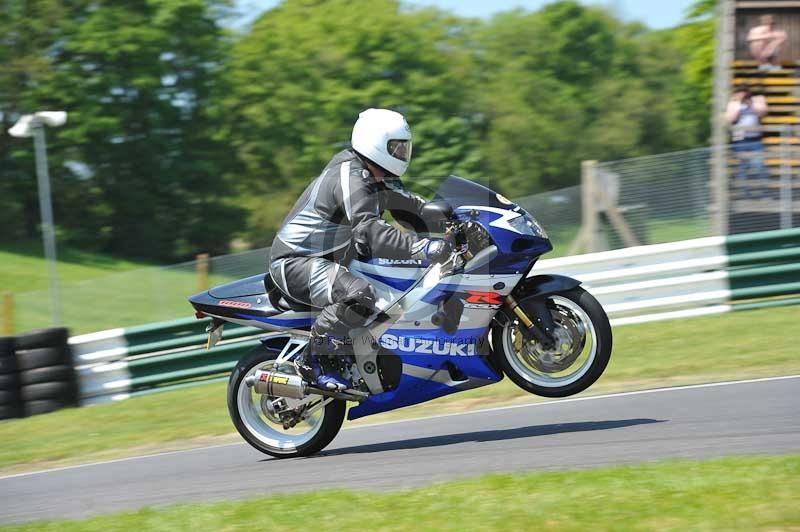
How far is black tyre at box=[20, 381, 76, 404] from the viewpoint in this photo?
11.4 m

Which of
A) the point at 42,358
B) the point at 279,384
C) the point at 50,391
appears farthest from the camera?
the point at 50,391

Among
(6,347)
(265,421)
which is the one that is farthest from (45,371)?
(265,421)

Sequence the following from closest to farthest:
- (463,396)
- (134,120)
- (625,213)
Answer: (463,396), (625,213), (134,120)

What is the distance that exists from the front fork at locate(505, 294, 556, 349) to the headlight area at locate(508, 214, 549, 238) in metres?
0.40

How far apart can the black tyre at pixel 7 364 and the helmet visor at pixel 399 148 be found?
624 centimetres

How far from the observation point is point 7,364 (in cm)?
1133

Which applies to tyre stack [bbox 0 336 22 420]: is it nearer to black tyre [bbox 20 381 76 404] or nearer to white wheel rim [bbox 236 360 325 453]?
black tyre [bbox 20 381 76 404]

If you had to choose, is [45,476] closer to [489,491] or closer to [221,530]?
[221,530]

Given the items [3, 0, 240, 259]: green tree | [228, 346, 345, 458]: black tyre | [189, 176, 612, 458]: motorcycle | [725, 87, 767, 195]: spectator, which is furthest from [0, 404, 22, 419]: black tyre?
[3, 0, 240, 259]: green tree

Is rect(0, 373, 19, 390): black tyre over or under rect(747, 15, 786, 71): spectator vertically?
under

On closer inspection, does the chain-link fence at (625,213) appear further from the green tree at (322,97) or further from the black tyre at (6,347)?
the green tree at (322,97)

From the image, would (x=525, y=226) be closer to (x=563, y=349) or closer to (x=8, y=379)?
(x=563, y=349)

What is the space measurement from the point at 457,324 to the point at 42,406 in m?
6.28

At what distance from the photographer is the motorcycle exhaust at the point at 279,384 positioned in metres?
7.05
